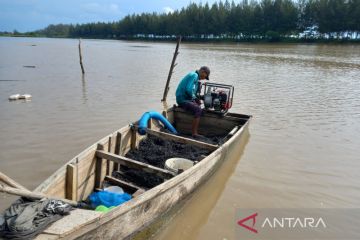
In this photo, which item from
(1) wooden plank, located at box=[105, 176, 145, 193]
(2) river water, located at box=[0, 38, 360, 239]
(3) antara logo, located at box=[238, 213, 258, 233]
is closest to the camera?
(3) antara logo, located at box=[238, 213, 258, 233]

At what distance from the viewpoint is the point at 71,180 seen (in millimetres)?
4227

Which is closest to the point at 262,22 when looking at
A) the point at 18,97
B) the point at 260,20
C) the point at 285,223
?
the point at 260,20

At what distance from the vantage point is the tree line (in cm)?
6322

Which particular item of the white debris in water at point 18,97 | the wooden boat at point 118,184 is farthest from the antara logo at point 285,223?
the white debris in water at point 18,97

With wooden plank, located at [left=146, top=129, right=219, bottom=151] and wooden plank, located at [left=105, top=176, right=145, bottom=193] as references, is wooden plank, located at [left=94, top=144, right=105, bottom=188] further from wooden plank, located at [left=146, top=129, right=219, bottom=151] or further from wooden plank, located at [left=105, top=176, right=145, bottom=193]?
wooden plank, located at [left=146, top=129, right=219, bottom=151]

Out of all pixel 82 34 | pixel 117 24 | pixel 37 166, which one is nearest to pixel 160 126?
pixel 37 166

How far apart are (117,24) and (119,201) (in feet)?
423

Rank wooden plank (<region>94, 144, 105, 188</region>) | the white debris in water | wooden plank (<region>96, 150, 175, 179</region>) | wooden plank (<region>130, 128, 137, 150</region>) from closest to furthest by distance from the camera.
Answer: wooden plank (<region>96, 150, 175, 179</region>)
wooden plank (<region>94, 144, 105, 188</region>)
wooden plank (<region>130, 128, 137, 150</region>)
the white debris in water

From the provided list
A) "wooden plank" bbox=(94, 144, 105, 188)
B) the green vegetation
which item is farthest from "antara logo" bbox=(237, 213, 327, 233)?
the green vegetation

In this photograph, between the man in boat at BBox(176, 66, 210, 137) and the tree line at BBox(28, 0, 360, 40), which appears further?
the tree line at BBox(28, 0, 360, 40)

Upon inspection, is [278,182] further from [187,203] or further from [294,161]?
[187,203]

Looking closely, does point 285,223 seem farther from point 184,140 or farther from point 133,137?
point 133,137

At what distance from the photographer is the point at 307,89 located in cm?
1545

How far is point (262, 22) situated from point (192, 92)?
245ft
